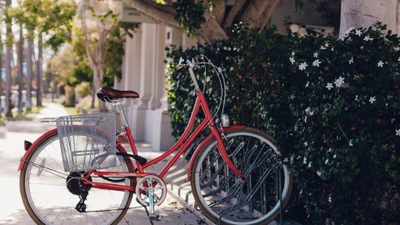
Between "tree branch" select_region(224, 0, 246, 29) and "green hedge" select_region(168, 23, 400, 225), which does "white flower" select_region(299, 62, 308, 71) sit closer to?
"green hedge" select_region(168, 23, 400, 225)

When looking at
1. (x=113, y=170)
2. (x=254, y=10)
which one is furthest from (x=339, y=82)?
(x=254, y=10)

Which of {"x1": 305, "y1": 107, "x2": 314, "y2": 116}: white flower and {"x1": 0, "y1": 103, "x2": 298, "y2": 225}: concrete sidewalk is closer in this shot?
{"x1": 305, "y1": 107, "x2": 314, "y2": 116}: white flower

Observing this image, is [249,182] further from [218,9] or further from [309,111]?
[218,9]

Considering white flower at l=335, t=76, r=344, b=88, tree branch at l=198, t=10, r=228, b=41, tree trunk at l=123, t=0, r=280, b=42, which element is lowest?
white flower at l=335, t=76, r=344, b=88

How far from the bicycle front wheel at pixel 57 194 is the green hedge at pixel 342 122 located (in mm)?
1394

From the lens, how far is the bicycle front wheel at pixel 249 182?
215 inches

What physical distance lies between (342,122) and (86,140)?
1.94 m

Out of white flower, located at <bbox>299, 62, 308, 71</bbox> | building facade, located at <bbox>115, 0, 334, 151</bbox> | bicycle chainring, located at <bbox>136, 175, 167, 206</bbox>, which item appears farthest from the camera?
building facade, located at <bbox>115, 0, 334, 151</bbox>

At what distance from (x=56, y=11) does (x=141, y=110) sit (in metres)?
4.37

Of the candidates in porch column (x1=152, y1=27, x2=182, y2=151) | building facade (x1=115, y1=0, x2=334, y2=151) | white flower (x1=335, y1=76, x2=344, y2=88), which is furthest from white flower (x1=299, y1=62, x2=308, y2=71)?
porch column (x1=152, y1=27, x2=182, y2=151)

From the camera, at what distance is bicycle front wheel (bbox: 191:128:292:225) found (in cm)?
545

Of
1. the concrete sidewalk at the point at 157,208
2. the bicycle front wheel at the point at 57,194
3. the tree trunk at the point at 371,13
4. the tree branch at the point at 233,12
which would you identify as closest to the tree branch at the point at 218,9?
the tree branch at the point at 233,12

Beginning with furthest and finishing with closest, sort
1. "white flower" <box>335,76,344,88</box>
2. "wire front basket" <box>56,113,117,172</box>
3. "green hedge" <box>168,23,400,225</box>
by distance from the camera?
"wire front basket" <box>56,113,117,172</box>
"white flower" <box>335,76,344,88</box>
"green hedge" <box>168,23,400,225</box>

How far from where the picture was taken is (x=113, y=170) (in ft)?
17.9
